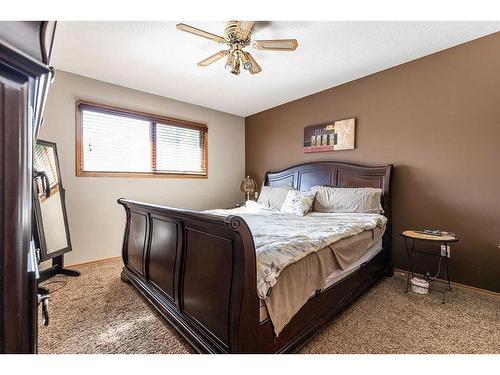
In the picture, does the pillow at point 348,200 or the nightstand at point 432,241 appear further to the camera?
the pillow at point 348,200

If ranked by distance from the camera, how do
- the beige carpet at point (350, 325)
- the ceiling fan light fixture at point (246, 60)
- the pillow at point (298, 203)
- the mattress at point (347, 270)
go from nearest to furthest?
the mattress at point (347, 270) → the beige carpet at point (350, 325) → the ceiling fan light fixture at point (246, 60) → the pillow at point (298, 203)

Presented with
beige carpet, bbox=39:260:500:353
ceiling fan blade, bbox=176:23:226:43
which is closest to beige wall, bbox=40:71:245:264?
beige carpet, bbox=39:260:500:353

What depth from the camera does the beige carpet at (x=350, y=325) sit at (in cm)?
153

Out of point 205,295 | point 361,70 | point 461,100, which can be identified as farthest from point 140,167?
point 461,100

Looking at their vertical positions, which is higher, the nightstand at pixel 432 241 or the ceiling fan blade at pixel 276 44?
the ceiling fan blade at pixel 276 44

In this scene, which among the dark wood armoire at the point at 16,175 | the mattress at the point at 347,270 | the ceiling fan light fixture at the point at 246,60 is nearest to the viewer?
the dark wood armoire at the point at 16,175

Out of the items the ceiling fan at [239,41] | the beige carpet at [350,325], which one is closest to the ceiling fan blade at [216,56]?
the ceiling fan at [239,41]

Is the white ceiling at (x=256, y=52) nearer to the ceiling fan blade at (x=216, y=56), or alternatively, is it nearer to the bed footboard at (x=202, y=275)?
the ceiling fan blade at (x=216, y=56)

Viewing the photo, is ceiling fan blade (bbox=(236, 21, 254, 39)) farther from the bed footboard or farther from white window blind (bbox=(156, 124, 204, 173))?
white window blind (bbox=(156, 124, 204, 173))

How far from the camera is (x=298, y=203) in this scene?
3055 millimetres

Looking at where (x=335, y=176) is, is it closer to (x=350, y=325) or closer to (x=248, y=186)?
(x=248, y=186)

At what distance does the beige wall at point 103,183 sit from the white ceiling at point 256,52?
0.68ft

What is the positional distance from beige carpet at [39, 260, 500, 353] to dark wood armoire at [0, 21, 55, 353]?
3.96 feet
